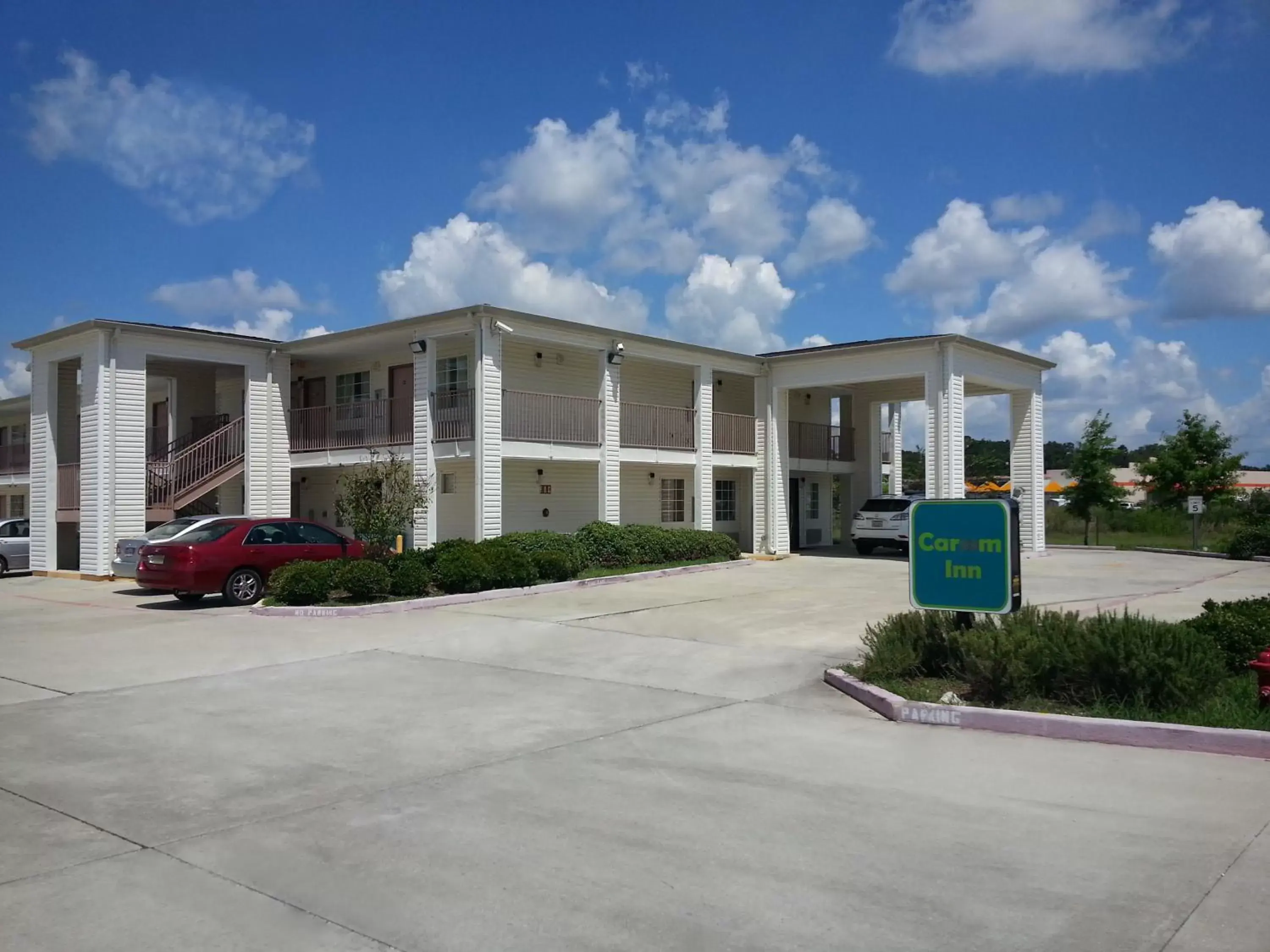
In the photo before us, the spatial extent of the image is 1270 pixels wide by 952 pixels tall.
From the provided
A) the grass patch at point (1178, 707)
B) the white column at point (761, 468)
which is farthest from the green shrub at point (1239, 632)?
the white column at point (761, 468)

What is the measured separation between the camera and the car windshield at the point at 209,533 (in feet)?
56.8

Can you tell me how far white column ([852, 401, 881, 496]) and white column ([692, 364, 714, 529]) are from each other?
686 centimetres

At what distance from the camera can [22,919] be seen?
4.50 metres

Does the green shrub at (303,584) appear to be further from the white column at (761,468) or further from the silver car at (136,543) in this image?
the white column at (761,468)

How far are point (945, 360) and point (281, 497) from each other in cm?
1677

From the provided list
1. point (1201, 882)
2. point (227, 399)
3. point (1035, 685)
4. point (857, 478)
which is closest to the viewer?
point (1201, 882)

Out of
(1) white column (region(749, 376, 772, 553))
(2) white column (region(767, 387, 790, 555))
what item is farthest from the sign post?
(1) white column (region(749, 376, 772, 553))

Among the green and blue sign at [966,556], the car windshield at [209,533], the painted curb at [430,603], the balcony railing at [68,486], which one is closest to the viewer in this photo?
the green and blue sign at [966,556]

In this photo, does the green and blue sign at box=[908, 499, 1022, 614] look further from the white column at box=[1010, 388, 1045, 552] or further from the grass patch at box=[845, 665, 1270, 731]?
the white column at box=[1010, 388, 1045, 552]

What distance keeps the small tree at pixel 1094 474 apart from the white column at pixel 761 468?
1297cm

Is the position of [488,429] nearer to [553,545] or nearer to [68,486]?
[553,545]

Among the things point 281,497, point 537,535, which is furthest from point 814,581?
point 281,497

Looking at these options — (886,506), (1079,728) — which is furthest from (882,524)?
(1079,728)

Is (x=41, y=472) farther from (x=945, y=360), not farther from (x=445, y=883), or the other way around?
(x=445, y=883)
